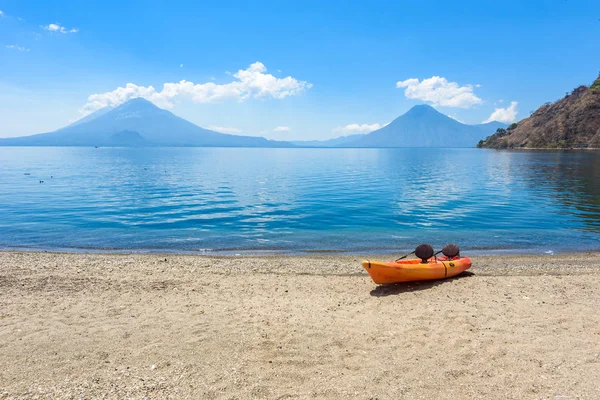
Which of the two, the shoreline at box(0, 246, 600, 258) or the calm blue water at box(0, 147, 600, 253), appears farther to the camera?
the calm blue water at box(0, 147, 600, 253)

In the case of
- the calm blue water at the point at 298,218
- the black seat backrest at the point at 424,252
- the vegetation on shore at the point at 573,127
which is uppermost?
the vegetation on shore at the point at 573,127

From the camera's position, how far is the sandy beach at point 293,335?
22.2ft

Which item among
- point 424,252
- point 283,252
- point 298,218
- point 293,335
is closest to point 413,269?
point 424,252

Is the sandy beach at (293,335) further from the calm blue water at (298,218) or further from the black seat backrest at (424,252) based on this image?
the calm blue water at (298,218)

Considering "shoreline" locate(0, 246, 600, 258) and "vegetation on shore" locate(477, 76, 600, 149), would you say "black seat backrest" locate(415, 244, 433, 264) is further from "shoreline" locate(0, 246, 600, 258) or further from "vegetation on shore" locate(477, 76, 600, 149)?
"vegetation on shore" locate(477, 76, 600, 149)

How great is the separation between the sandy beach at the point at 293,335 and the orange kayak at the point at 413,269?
40cm

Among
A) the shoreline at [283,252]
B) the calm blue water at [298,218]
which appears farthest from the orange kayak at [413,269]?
the calm blue water at [298,218]

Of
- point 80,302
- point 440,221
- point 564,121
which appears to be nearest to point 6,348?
point 80,302

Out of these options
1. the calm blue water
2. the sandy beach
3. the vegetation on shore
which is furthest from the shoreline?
the vegetation on shore

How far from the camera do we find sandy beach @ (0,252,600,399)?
677 centimetres

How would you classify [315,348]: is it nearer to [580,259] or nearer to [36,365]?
[36,365]

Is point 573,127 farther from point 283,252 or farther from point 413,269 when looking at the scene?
point 413,269

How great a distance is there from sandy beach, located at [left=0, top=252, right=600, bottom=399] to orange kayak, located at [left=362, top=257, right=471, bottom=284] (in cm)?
40

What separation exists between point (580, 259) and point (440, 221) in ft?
31.9
